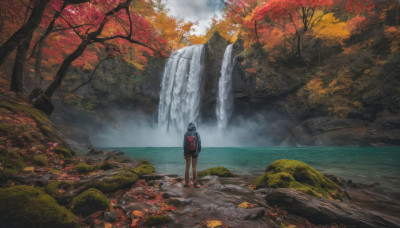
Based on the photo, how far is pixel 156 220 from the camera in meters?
2.36

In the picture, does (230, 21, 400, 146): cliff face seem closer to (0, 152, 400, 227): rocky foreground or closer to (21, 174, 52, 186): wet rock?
(0, 152, 400, 227): rocky foreground

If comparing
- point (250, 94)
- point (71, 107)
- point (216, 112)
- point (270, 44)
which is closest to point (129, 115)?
point (71, 107)

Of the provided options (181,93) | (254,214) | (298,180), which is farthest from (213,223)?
(181,93)

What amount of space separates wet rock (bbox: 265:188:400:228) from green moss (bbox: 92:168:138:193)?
9.27 ft

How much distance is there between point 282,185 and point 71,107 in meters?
24.7

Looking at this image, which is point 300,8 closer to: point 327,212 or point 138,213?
point 327,212

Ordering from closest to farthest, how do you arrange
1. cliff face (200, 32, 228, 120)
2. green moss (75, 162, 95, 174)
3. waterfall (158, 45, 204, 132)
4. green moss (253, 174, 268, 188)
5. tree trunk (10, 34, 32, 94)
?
green moss (253, 174, 268, 188)
green moss (75, 162, 95, 174)
tree trunk (10, 34, 32, 94)
cliff face (200, 32, 228, 120)
waterfall (158, 45, 204, 132)

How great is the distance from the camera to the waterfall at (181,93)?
24.1m

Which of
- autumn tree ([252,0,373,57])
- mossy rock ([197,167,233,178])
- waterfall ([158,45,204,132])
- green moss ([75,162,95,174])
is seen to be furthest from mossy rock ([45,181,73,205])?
waterfall ([158,45,204,132])

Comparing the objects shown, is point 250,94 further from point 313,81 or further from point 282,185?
point 282,185

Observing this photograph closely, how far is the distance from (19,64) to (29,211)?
8480 mm

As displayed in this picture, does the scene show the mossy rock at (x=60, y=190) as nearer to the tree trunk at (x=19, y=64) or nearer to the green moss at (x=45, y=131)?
the green moss at (x=45, y=131)

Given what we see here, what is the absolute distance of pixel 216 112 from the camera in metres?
23.2

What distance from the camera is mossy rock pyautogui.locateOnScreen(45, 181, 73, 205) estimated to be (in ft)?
Result: 8.48
